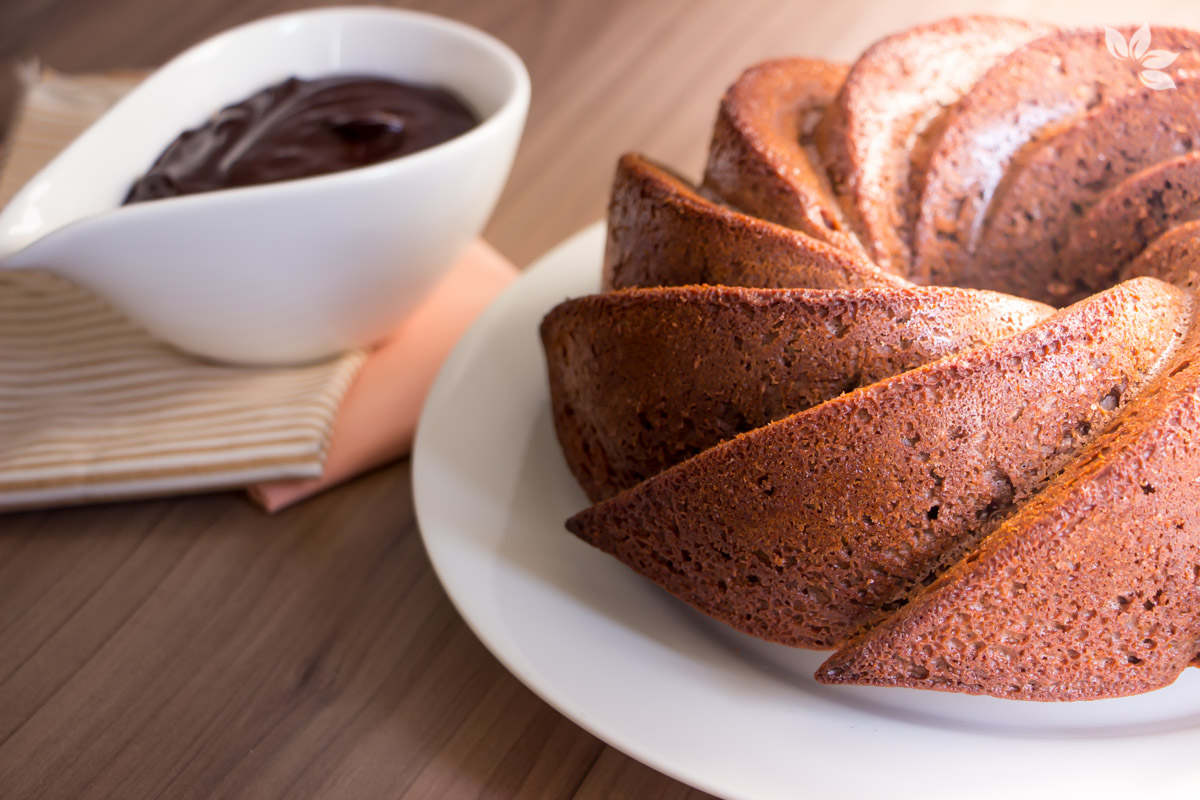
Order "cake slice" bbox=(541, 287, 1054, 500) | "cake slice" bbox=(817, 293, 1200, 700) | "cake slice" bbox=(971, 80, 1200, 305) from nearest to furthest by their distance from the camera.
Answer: "cake slice" bbox=(817, 293, 1200, 700), "cake slice" bbox=(541, 287, 1054, 500), "cake slice" bbox=(971, 80, 1200, 305)

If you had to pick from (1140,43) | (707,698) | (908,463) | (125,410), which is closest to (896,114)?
(1140,43)

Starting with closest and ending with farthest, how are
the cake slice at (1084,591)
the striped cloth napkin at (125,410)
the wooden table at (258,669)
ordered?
the cake slice at (1084,591) → the wooden table at (258,669) → the striped cloth napkin at (125,410)

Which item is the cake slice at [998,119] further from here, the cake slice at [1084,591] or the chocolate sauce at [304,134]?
the chocolate sauce at [304,134]

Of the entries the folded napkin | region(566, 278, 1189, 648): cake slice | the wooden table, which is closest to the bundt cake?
region(566, 278, 1189, 648): cake slice

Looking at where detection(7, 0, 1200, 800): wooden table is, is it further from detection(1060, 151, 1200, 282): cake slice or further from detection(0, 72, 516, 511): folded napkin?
detection(1060, 151, 1200, 282): cake slice

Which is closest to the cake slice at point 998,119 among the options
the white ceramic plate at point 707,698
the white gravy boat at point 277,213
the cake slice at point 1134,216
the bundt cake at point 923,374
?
the bundt cake at point 923,374

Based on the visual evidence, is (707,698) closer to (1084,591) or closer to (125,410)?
(1084,591)

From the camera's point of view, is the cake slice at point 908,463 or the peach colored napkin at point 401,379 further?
the peach colored napkin at point 401,379
